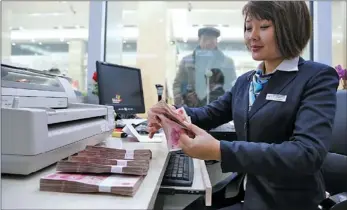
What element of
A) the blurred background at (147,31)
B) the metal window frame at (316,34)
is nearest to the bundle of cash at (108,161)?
the blurred background at (147,31)

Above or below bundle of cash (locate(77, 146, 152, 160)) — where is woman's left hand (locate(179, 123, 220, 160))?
above

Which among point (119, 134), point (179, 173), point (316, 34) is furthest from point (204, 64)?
point (179, 173)

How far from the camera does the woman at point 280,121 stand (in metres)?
0.79

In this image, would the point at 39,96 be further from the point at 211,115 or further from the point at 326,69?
the point at 326,69

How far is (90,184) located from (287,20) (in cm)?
82

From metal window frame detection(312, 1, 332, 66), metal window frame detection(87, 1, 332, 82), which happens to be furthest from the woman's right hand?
metal window frame detection(312, 1, 332, 66)

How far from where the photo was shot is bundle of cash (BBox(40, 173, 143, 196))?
1.99ft

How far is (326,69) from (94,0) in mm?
2567

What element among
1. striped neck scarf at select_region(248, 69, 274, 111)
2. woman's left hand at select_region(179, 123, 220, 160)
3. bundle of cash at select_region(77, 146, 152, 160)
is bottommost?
bundle of cash at select_region(77, 146, 152, 160)

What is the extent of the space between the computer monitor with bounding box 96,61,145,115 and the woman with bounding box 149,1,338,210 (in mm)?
958

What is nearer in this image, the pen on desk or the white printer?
the white printer

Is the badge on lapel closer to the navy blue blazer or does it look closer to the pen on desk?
the navy blue blazer

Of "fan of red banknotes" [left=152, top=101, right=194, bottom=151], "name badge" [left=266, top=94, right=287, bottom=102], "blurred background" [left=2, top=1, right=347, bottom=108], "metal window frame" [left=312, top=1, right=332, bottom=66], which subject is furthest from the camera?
"blurred background" [left=2, top=1, right=347, bottom=108]

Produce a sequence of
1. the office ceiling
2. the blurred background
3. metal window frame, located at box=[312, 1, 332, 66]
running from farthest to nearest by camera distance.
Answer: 1. the office ceiling
2. the blurred background
3. metal window frame, located at box=[312, 1, 332, 66]
